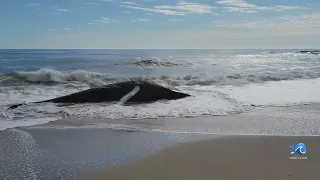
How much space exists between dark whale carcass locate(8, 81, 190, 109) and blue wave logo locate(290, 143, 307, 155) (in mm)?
4560

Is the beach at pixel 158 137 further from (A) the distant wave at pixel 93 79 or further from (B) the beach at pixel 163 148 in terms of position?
(A) the distant wave at pixel 93 79

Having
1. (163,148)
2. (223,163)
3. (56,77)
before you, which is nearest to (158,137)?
(163,148)

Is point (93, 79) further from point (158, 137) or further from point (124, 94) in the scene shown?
point (158, 137)

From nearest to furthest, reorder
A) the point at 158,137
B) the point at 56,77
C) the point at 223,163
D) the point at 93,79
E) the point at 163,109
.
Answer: the point at 223,163 < the point at 158,137 < the point at 163,109 < the point at 56,77 < the point at 93,79

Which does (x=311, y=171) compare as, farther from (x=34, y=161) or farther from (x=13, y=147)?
(x=13, y=147)

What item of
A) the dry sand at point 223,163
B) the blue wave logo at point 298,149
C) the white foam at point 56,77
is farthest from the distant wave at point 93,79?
the dry sand at point 223,163

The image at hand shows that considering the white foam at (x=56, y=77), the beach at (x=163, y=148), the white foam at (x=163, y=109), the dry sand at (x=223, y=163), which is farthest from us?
the white foam at (x=56, y=77)

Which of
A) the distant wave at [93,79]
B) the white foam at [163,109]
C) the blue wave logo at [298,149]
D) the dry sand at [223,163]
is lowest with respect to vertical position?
the blue wave logo at [298,149]

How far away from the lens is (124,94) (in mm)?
9055

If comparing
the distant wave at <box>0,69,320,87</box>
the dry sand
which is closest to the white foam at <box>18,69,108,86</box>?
the distant wave at <box>0,69,320,87</box>

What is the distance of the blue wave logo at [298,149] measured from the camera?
15.3ft

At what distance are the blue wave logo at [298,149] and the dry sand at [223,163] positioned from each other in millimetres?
66

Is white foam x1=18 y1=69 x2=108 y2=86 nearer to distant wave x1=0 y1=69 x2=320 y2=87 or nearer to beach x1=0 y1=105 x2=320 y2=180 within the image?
distant wave x1=0 y1=69 x2=320 y2=87

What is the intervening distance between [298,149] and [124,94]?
5.23 m
